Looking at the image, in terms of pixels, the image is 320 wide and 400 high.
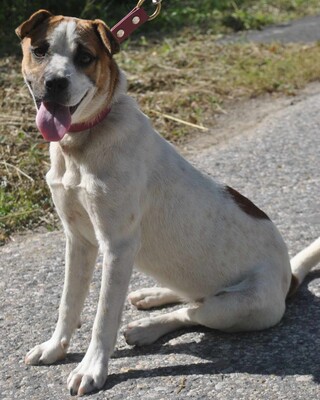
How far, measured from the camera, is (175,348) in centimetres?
438

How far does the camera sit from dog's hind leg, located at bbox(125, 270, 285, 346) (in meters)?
4.27

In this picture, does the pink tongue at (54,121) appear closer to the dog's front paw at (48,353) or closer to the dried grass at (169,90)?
the dog's front paw at (48,353)

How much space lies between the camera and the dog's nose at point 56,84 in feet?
12.2

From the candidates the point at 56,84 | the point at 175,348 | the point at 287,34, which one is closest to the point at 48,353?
the point at 175,348

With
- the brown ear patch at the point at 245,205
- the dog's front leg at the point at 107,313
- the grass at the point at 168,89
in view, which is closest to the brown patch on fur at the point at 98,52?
the dog's front leg at the point at 107,313

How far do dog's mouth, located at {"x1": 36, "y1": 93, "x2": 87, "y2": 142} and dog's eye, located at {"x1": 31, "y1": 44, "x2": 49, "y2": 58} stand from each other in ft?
0.66

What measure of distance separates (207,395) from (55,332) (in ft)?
2.87

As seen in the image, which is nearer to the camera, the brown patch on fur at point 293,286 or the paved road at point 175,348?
the paved road at point 175,348

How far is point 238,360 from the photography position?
13.7 feet

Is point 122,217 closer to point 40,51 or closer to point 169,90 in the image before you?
point 40,51

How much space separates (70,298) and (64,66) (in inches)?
46.5

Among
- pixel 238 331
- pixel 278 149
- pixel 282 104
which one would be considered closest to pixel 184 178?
pixel 238 331

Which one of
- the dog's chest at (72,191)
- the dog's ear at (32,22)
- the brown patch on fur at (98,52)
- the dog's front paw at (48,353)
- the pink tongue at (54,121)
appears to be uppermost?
the dog's ear at (32,22)

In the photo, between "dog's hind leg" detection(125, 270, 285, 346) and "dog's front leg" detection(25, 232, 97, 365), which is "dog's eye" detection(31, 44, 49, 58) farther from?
"dog's hind leg" detection(125, 270, 285, 346)
